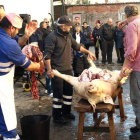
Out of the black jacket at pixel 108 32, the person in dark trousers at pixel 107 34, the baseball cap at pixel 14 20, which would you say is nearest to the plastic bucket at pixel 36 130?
the baseball cap at pixel 14 20

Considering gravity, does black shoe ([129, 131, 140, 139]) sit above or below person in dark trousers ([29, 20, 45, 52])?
below

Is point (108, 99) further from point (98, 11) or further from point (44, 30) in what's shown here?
point (98, 11)

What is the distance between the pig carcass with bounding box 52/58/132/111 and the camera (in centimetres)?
409

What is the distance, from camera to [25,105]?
6.59 m

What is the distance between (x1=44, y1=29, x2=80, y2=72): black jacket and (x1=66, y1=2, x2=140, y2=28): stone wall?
1138 inches

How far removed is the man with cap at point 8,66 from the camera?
130 inches

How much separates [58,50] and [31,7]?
5975mm

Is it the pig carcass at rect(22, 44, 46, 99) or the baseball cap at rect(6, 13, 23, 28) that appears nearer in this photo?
the baseball cap at rect(6, 13, 23, 28)

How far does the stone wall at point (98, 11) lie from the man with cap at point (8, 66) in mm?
30753

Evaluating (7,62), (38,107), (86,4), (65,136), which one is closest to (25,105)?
(38,107)

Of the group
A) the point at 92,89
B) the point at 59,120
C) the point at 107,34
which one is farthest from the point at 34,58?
the point at 107,34

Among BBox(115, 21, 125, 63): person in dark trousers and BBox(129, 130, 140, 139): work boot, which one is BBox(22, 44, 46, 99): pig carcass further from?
BBox(115, 21, 125, 63): person in dark trousers

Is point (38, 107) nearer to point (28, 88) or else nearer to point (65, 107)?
point (65, 107)

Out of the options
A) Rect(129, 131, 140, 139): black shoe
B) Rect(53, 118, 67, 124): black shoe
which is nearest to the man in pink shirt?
Rect(129, 131, 140, 139): black shoe
